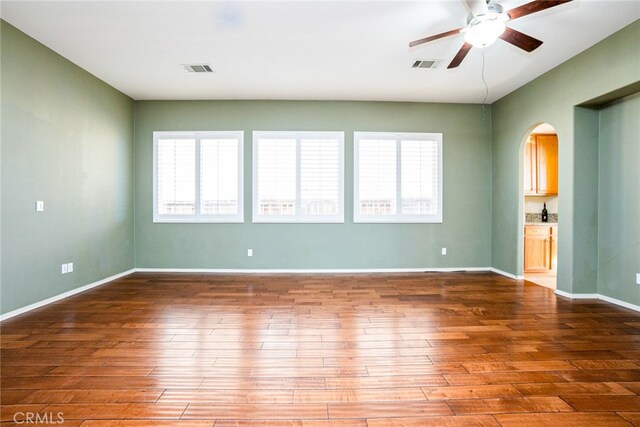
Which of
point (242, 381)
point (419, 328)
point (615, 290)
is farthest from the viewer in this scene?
point (615, 290)

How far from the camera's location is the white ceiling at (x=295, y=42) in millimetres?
3066

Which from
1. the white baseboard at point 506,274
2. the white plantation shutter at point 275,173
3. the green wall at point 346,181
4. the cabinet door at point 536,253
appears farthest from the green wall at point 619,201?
the white plantation shutter at point 275,173

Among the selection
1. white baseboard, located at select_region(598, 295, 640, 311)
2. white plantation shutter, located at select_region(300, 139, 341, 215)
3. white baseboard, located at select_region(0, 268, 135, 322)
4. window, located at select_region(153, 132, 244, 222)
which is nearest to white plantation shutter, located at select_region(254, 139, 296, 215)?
white plantation shutter, located at select_region(300, 139, 341, 215)

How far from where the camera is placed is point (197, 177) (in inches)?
223

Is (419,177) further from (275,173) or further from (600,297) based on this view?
(600,297)

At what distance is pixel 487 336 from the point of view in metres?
2.88

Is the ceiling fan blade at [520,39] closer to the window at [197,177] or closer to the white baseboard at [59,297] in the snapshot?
the window at [197,177]

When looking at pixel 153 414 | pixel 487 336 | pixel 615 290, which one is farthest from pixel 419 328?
pixel 615 290

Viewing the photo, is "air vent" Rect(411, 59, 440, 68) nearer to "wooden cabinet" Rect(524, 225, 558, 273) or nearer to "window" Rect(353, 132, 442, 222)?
"window" Rect(353, 132, 442, 222)

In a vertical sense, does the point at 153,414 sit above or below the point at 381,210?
below

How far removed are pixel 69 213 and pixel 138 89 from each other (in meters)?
2.27

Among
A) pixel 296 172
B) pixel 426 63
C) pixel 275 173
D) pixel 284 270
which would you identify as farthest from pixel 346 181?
pixel 426 63

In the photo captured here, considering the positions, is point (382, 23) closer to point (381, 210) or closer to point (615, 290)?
point (381, 210)

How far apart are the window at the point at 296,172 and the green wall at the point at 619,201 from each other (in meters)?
3.61
